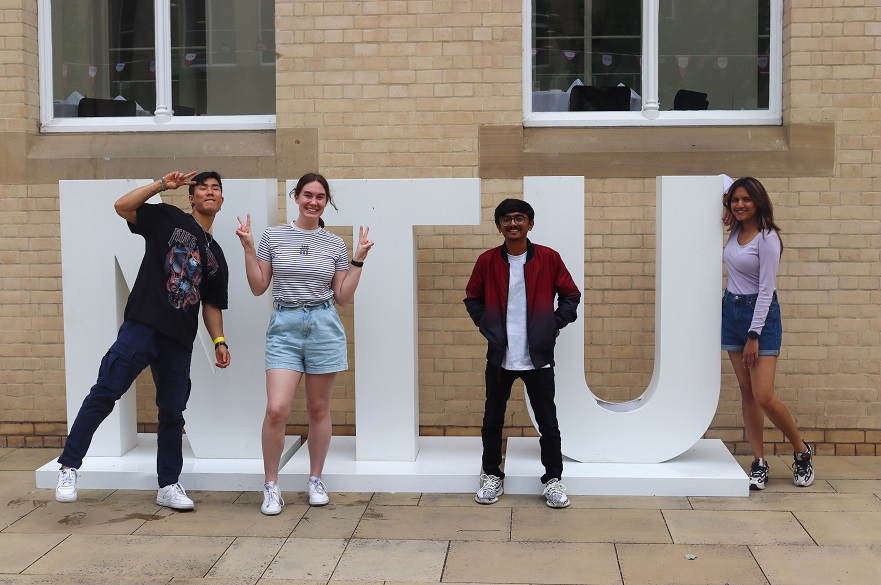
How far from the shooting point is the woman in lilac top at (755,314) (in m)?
5.46

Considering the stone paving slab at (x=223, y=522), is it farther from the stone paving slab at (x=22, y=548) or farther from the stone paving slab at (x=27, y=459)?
the stone paving slab at (x=27, y=459)

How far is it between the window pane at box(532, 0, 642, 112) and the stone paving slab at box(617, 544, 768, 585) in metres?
3.10

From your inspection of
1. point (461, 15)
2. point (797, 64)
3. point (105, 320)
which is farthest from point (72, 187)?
point (797, 64)

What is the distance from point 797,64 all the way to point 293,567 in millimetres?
4303

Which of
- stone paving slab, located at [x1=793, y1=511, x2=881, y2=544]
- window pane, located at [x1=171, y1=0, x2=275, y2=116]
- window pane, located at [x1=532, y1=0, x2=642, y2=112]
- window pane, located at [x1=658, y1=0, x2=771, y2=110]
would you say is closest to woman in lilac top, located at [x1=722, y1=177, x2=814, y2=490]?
stone paving slab, located at [x1=793, y1=511, x2=881, y2=544]

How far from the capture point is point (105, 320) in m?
5.96

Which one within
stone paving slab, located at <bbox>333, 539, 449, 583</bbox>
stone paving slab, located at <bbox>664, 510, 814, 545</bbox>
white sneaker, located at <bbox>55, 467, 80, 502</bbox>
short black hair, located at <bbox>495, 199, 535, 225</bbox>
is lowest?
stone paving slab, located at <bbox>333, 539, 449, 583</bbox>

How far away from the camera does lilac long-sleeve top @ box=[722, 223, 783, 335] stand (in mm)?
5434

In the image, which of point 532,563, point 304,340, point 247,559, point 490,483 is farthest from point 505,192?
point 247,559

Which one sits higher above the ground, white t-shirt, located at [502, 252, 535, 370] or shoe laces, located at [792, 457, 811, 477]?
white t-shirt, located at [502, 252, 535, 370]

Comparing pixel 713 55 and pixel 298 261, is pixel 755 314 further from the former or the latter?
pixel 298 261

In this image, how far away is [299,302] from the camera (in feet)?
17.5

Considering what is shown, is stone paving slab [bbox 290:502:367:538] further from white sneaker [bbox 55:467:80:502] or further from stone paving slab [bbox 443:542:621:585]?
white sneaker [bbox 55:467:80:502]

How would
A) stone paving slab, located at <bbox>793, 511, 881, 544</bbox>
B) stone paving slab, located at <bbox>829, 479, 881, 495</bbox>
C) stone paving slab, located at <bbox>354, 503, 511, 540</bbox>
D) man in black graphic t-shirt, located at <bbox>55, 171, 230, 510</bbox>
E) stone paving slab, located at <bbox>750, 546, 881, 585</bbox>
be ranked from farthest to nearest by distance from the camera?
stone paving slab, located at <bbox>829, 479, 881, 495</bbox> < man in black graphic t-shirt, located at <bbox>55, 171, 230, 510</bbox> < stone paving slab, located at <bbox>354, 503, 511, 540</bbox> < stone paving slab, located at <bbox>793, 511, 881, 544</bbox> < stone paving slab, located at <bbox>750, 546, 881, 585</bbox>
